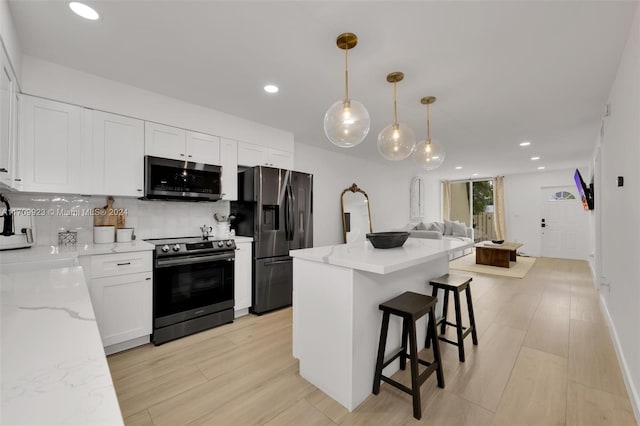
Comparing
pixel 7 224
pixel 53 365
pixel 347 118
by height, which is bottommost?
pixel 53 365

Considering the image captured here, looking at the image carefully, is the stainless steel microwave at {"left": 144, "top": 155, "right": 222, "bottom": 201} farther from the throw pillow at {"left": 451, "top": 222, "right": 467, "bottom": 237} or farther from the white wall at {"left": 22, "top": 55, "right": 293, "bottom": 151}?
the throw pillow at {"left": 451, "top": 222, "right": 467, "bottom": 237}

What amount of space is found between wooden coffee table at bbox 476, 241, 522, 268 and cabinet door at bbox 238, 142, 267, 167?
528 cm

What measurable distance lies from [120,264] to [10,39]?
177cm

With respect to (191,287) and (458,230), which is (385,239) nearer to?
(191,287)

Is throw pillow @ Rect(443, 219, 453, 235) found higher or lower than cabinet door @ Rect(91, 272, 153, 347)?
higher

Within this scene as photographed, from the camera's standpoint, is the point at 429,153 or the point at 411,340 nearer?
the point at 411,340

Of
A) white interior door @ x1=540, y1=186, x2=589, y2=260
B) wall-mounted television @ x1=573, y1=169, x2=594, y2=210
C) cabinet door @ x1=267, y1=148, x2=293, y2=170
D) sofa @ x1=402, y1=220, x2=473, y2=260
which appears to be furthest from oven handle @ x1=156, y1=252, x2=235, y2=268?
white interior door @ x1=540, y1=186, x2=589, y2=260

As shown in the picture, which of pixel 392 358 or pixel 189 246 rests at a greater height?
pixel 189 246

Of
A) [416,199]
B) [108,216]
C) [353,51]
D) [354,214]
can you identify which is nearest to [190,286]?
[108,216]

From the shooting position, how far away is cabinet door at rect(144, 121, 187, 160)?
115 inches

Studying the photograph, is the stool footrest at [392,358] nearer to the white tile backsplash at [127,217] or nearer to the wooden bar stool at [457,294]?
the wooden bar stool at [457,294]

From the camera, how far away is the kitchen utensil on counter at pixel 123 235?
2.87m

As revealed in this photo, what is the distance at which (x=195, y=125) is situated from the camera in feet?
10.8

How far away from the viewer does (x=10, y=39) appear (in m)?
1.89
